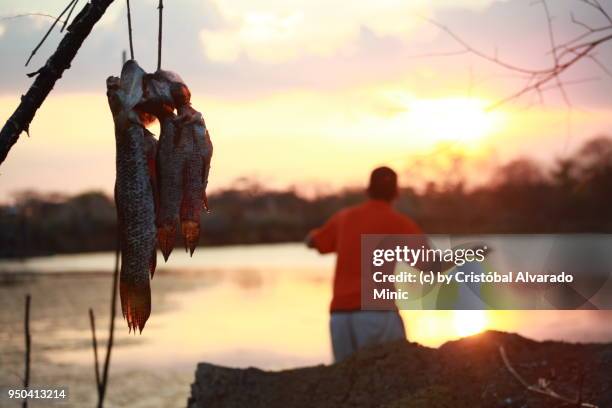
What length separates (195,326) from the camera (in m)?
19.5

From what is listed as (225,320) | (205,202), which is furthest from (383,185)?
(225,320)

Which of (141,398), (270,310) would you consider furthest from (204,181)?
(270,310)

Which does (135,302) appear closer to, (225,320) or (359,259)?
(359,259)

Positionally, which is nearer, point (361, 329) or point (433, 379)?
point (433, 379)

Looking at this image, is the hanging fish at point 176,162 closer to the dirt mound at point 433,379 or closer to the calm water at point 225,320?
the dirt mound at point 433,379

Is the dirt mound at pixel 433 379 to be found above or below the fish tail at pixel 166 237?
below

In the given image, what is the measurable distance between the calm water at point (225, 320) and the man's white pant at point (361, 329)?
239 centimetres

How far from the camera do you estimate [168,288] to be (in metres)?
26.6

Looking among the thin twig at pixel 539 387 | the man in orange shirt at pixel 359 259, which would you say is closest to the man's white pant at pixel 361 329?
the man in orange shirt at pixel 359 259

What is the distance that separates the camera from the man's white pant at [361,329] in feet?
23.6

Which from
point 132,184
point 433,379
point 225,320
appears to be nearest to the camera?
point 132,184

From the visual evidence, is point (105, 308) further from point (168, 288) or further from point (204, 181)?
point (204, 181)

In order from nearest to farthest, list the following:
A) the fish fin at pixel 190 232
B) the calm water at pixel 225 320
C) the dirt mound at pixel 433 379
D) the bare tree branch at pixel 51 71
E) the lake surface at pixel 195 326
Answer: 1. the fish fin at pixel 190 232
2. the bare tree branch at pixel 51 71
3. the dirt mound at pixel 433 379
4. the lake surface at pixel 195 326
5. the calm water at pixel 225 320

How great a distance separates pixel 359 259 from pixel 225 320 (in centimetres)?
1400
